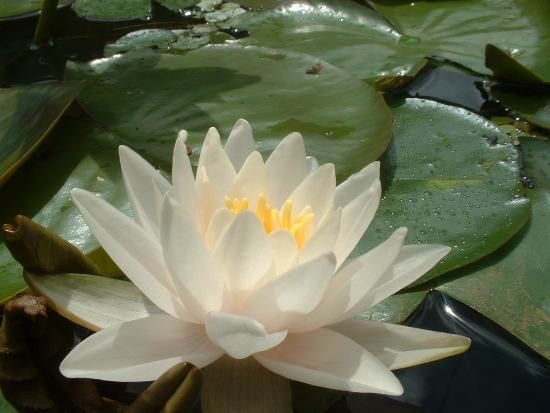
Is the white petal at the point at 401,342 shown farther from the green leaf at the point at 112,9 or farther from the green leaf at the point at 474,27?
the green leaf at the point at 112,9

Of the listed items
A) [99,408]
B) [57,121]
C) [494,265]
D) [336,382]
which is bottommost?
[494,265]

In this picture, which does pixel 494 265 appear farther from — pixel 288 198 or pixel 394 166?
pixel 288 198

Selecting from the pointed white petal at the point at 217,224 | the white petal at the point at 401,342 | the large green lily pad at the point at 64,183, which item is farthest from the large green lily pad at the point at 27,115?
the white petal at the point at 401,342

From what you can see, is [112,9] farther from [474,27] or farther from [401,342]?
[401,342]

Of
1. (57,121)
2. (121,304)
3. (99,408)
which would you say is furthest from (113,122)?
(99,408)

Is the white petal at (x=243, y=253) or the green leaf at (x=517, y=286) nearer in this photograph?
the white petal at (x=243, y=253)

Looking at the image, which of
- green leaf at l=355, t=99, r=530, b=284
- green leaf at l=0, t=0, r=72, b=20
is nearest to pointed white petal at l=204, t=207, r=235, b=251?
green leaf at l=355, t=99, r=530, b=284
